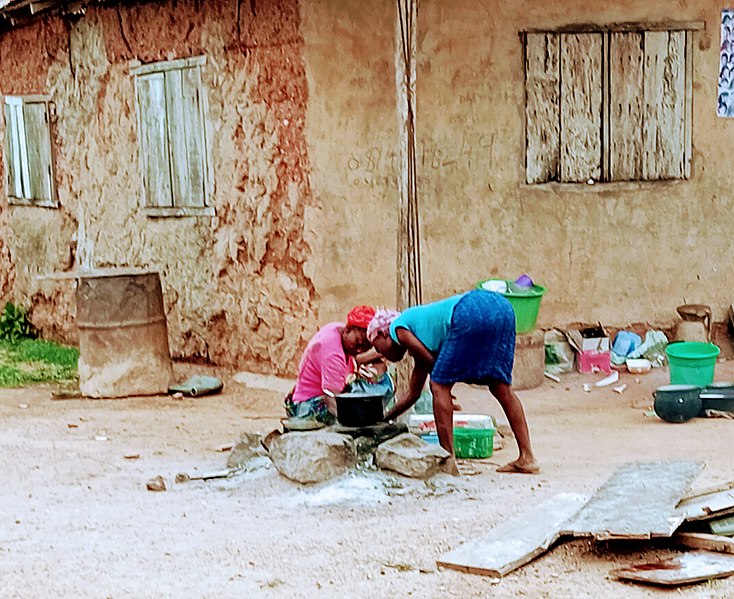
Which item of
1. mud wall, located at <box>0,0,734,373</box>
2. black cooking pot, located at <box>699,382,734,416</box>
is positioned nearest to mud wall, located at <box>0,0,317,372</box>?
mud wall, located at <box>0,0,734,373</box>

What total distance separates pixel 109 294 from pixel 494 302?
3.95 m

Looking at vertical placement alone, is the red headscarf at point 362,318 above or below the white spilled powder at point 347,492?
above

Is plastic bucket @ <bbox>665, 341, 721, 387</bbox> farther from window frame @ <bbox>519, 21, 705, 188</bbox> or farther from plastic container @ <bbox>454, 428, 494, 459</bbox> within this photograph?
plastic container @ <bbox>454, 428, 494, 459</bbox>

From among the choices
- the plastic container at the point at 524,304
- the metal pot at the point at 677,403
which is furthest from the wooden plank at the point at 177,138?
the metal pot at the point at 677,403

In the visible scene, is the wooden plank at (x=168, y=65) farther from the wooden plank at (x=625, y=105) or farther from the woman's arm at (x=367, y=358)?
the woman's arm at (x=367, y=358)

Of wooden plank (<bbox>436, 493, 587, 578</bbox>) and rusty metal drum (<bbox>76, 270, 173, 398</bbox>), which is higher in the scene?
rusty metal drum (<bbox>76, 270, 173, 398</bbox>)

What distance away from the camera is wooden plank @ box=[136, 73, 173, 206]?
10.0 m

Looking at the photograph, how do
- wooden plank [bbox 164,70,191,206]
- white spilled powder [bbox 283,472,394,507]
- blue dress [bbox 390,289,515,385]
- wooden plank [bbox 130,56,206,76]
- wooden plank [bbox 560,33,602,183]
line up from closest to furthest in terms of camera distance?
white spilled powder [bbox 283,472,394,507] < blue dress [bbox 390,289,515,385] < wooden plank [bbox 560,33,602,183] < wooden plank [bbox 130,56,206,76] < wooden plank [bbox 164,70,191,206]

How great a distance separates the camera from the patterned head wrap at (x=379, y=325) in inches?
235

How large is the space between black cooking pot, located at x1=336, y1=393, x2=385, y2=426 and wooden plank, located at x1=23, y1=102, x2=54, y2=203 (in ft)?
22.5

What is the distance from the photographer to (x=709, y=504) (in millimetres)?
4715

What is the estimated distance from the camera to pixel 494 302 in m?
5.92

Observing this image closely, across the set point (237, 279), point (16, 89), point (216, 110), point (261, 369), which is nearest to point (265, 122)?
point (216, 110)

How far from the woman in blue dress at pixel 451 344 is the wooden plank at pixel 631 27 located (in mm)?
3782
